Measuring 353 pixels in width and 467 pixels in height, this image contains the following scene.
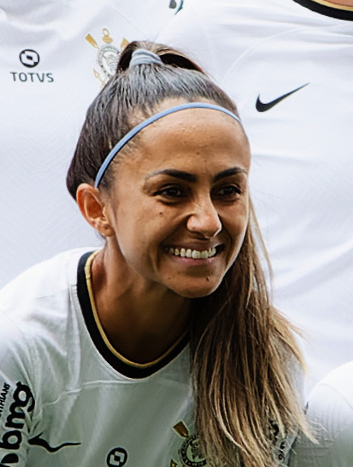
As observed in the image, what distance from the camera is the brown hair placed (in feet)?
4.20

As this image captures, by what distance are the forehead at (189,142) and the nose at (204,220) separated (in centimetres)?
5

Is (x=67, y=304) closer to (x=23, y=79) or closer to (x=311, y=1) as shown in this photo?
(x=23, y=79)

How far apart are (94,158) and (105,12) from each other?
92cm

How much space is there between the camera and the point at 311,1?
2.10 metres

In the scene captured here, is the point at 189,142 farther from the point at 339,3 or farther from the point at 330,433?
the point at 339,3

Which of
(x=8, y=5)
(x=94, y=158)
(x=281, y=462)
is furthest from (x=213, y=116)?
(x=8, y=5)

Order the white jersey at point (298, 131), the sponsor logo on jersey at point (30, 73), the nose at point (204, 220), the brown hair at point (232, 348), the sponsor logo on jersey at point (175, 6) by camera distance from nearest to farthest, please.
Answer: the nose at point (204, 220), the brown hair at point (232, 348), the white jersey at point (298, 131), the sponsor logo on jersey at point (30, 73), the sponsor logo on jersey at point (175, 6)

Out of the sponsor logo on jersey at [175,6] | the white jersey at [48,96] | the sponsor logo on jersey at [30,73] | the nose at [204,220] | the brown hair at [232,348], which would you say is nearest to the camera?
the nose at [204,220]

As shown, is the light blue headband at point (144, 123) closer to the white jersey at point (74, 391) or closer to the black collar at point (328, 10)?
the white jersey at point (74, 391)

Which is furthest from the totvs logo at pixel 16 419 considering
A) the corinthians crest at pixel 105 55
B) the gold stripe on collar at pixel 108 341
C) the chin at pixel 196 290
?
the corinthians crest at pixel 105 55

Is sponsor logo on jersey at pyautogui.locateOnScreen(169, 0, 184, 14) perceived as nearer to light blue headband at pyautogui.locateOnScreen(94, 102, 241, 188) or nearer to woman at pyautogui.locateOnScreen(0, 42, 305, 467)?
woman at pyautogui.locateOnScreen(0, 42, 305, 467)

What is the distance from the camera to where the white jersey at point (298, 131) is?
175 cm

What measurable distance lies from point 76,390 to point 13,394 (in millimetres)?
81

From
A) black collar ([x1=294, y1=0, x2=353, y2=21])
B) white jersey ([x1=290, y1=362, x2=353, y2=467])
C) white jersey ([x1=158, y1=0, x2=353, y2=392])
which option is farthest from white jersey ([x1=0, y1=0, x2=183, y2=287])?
white jersey ([x1=290, y1=362, x2=353, y2=467])
